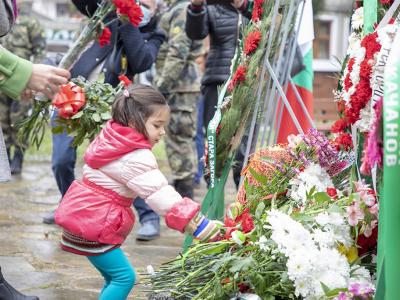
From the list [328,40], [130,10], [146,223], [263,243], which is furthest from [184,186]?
[328,40]

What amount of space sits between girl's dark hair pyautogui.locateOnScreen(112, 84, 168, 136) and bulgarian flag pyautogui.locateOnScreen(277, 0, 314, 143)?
4.92ft

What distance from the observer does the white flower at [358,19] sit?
3939 mm

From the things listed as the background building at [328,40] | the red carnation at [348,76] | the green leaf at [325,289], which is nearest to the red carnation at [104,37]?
the red carnation at [348,76]

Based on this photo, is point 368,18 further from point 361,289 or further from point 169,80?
point 169,80

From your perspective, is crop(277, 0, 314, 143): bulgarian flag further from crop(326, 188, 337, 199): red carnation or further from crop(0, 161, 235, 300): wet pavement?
crop(326, 188, 337, 199): red carnation

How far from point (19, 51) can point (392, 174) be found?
8.33 meters

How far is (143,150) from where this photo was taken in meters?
3.88

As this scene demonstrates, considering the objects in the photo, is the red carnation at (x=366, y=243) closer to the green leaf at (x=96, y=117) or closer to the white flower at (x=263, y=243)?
the white flower at (x=263, y=243)

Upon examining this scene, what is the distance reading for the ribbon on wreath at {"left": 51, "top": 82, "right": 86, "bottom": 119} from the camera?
4074 millimetres

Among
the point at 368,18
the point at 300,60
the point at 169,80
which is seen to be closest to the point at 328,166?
the point at 368,18

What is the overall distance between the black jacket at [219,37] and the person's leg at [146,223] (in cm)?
131

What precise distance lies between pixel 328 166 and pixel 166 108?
2.60 feet

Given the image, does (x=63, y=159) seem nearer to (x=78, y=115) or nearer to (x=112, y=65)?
(x=112, y=65)

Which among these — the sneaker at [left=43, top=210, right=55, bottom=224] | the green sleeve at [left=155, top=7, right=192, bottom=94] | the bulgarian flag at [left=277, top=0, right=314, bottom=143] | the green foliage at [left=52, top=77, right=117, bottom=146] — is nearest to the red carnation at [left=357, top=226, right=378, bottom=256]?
the green foliage at [left=52, top=77, right=117, bottom=146]
